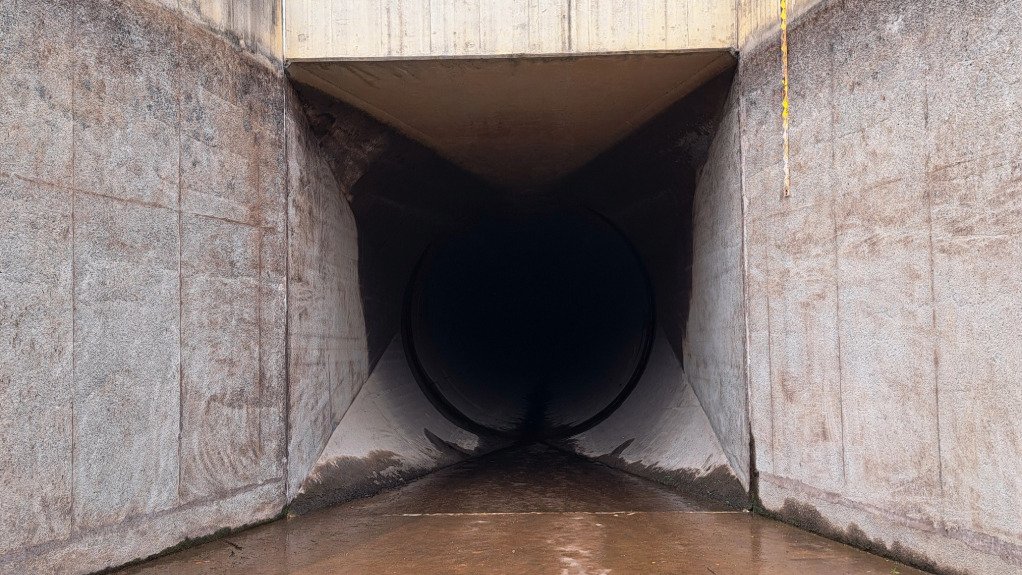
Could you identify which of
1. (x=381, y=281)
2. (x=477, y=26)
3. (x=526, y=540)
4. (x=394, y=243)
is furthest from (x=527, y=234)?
(x=526, y=540)

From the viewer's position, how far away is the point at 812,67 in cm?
469

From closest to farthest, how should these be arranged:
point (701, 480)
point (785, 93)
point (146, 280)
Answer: point (146, 280) → point (785, 93) → point (701, 480)

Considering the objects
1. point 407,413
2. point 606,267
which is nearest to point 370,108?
point 407,413

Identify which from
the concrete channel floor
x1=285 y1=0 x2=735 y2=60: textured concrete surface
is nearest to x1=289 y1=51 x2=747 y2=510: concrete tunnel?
x1=285 y1=0 x2=735 y2=60: textured concrete surface

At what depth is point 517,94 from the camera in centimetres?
634

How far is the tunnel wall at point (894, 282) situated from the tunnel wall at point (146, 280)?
3.42m

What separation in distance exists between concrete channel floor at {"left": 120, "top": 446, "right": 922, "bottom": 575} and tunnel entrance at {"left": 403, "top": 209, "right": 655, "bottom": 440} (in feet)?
9.69

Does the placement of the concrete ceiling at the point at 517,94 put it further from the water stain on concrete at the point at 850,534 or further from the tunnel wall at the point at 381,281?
the water stain on concrete at the point at 850,534

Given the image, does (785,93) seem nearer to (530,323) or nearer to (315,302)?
(315,302)

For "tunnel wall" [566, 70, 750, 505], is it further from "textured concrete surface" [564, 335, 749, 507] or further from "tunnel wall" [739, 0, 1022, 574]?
"tunnel wall" [739, 0, 1022, 574]

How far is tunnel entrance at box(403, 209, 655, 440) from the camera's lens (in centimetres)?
Result: 930

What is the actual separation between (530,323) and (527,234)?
3.32m

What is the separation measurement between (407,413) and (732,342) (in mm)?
3478

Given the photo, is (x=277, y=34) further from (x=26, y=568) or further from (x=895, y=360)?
(x=895, y=360)
